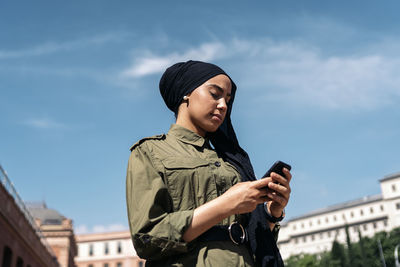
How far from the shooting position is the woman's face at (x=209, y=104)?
3.08 meters

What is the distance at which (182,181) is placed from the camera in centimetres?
272

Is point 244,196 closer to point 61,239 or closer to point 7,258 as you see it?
point 7,258

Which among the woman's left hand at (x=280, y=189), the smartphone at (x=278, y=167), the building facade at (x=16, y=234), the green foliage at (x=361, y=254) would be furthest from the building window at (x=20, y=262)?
the green foliage at (x=361, y=254)

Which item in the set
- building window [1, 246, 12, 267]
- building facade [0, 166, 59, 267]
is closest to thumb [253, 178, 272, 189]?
building facade [0, 166, 59, 267]

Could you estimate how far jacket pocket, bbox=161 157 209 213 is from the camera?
271 cm

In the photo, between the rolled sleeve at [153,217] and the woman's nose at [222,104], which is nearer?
the rolled sleeve at [153,217]

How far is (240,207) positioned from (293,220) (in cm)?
13642

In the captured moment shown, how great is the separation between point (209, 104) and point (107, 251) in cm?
11248

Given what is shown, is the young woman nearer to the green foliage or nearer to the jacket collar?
the jacket collar

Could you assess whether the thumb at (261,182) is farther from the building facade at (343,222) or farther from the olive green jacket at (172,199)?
the building facade at (343,222)

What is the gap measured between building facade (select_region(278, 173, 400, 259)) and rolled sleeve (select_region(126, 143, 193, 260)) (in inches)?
4631

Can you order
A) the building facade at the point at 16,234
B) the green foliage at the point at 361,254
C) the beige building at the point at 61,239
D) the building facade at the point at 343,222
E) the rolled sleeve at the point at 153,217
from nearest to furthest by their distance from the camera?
the rolled sleeve at the point at 153,217
the building facade at the point at 16,234
the beige building at the point at 61,239
the green foliage at the point at 361,254
the building facade at the point at 343,222

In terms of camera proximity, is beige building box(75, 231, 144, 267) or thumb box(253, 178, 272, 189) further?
beige building box(75, 231, 144, 267)

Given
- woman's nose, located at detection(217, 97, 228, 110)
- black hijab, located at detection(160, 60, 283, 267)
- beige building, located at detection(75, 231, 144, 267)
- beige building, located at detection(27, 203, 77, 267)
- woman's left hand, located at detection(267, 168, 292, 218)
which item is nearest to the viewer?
woman's left hand, located at detection(267, 168, 292, 218)
